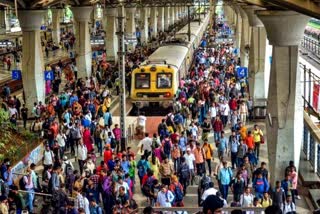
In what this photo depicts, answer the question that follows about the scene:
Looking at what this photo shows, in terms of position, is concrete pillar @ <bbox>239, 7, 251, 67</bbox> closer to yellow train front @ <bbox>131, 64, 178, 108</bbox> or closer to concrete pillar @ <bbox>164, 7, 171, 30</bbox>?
yellow train front @ <bbox>131, 64, 178, 108</bbox>

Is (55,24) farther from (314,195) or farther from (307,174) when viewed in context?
(314,195)

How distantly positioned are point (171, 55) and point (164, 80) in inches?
184

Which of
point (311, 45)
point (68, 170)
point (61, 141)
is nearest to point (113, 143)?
point (61, 141)

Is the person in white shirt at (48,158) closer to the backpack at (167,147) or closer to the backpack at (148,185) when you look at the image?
the backpack at (167,147)

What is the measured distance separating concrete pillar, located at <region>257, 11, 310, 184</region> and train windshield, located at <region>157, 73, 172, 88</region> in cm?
1083

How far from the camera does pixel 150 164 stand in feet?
57.3

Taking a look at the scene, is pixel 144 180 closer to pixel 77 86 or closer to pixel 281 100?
pixel 281 100

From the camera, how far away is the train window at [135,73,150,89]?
31047 millimetres

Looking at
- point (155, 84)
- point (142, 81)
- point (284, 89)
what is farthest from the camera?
point (142, 81)

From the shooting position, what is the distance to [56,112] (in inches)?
1086

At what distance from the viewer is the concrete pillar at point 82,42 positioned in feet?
132

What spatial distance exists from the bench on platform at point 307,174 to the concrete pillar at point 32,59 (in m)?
13.9

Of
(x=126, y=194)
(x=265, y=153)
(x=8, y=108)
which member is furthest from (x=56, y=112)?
(x=126, y=194)

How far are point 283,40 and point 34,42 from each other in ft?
48.6
